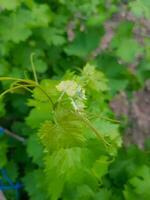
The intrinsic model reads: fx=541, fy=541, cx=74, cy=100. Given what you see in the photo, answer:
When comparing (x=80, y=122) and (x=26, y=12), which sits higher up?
(x=80, y=122)

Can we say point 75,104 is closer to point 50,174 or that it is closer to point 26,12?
point 50,174

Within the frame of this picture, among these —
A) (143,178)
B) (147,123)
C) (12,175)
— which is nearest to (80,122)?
(143,178)

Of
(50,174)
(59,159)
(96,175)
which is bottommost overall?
(96,175)

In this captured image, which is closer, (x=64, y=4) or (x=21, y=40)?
(x=21, y=40)

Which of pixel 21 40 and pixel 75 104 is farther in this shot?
pixel 21 40

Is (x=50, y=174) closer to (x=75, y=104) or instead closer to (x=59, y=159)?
(x=59, y=159)

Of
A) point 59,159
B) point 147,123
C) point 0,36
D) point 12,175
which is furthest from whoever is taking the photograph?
point 147,123

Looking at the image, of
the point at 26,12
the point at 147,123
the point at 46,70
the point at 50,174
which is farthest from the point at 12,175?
the point at 147,123

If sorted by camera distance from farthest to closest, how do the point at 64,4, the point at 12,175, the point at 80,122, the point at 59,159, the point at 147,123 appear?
the point at 147,123, the point at 64,4, the point at 12,175, the point at 59,159, the point at 80,122

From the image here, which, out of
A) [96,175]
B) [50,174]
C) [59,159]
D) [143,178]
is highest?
[59,159]
